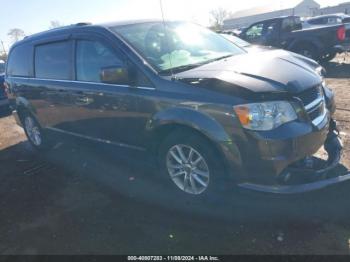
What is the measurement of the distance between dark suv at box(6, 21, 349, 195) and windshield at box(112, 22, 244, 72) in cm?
1

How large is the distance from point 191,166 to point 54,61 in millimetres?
2713

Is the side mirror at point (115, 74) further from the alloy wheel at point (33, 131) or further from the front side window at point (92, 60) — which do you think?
the alloy wheel at point (33, 131)

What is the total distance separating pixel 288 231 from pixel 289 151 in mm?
740

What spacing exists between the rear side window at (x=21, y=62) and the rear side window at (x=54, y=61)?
0.85 feet

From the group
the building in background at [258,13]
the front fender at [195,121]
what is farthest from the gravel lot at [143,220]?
the building in background at [258,13]

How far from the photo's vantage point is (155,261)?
2979 millimetres

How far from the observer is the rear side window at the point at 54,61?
4.67 metres

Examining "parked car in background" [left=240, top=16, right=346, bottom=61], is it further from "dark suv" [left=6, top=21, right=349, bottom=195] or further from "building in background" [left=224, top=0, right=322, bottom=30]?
"building in background" [left=224, top=0, right=322, bottom=30]

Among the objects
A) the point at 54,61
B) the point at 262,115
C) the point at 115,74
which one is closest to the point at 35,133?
the point at 54,61

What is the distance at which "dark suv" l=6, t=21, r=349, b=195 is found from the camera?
3.03 m

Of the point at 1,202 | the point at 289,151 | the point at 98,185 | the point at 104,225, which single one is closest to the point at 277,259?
the point at 289,151

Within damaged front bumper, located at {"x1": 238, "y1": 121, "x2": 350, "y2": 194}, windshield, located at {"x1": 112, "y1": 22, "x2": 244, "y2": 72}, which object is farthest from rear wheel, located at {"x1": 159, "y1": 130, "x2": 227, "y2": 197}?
windshield, located at {"x1": 112, "y1": 22, "x2": 244, "y2": 72}

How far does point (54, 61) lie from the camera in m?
5.00

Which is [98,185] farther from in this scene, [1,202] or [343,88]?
[343,88]
